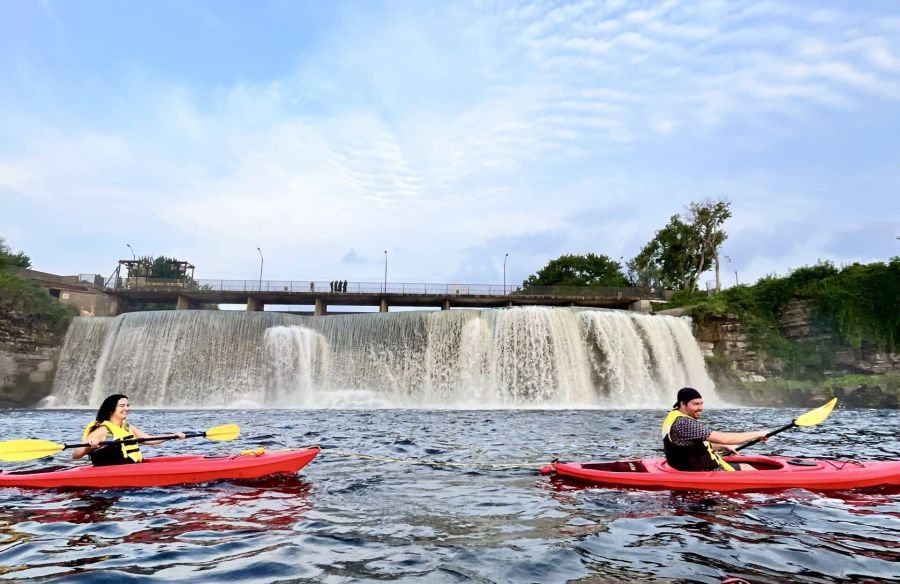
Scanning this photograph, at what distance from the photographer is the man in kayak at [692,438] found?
21.5 feet

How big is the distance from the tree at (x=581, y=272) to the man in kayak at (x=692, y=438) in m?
56.8

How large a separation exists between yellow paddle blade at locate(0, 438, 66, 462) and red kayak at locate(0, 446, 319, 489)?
21cm

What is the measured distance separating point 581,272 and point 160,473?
199ft

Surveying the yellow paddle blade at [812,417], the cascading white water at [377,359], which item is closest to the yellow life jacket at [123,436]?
the yellow paddle blade at [812,417]

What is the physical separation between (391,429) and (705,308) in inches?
964

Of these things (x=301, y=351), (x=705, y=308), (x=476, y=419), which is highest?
(x=705, y=308)

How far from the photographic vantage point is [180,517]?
18.1 ft

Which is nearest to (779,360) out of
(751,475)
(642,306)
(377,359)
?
(642,306)

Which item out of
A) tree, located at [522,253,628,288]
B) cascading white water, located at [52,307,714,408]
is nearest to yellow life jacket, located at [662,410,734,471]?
cascading white water, located at [52,307,714,408]

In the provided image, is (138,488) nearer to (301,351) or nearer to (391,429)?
(391,429)

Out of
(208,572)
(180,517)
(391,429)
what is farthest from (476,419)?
(208,572)

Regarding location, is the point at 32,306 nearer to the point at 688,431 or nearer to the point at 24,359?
the point at 24,359

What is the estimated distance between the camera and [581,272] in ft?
213

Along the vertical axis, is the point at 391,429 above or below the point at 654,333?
below
